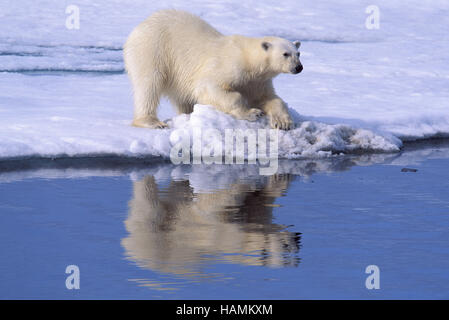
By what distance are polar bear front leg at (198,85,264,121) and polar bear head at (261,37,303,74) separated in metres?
0.41

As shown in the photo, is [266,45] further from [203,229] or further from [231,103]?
[203,229]

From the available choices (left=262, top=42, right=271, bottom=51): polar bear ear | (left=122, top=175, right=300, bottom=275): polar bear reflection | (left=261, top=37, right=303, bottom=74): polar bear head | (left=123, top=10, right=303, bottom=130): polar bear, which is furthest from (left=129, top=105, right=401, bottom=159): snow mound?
(left=122, top=175, right=300, bottom=275): polar bear reflection

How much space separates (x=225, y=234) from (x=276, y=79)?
7982mm

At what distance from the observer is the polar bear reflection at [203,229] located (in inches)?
170

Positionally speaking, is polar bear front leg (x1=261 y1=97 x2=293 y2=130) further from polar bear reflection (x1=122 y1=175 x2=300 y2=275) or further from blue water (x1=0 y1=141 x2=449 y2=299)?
polar bear reflection (x1=122 y1=175 x2=300 y2=275)

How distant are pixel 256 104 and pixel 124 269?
4114 millimetres

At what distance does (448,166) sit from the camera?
715 centimetres

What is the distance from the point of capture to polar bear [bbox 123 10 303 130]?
7.72m

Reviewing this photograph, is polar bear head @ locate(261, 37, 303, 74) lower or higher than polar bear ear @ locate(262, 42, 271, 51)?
lower

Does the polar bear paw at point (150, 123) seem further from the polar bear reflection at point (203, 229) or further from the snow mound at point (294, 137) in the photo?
the polar bear reflection at point (203, 229)

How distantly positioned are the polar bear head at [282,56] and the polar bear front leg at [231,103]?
413mm

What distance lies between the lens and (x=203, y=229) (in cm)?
489
